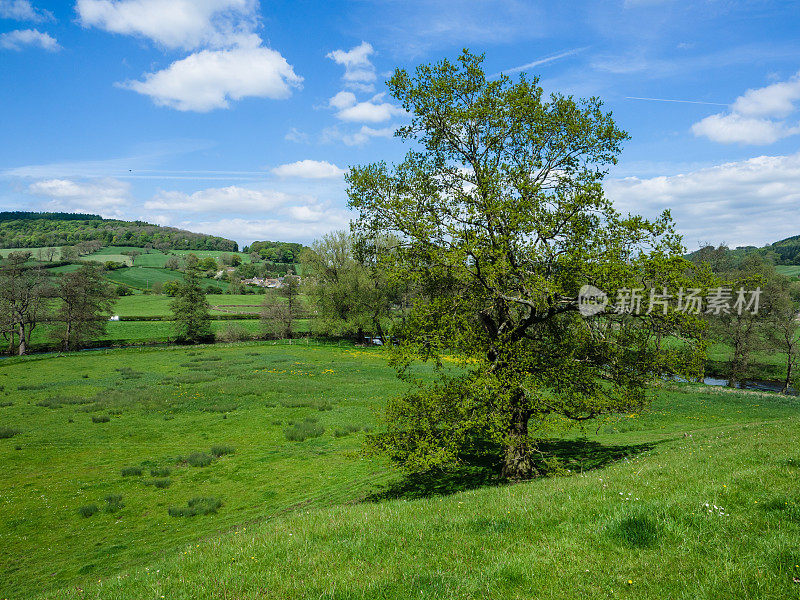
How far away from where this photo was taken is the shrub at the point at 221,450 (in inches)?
950

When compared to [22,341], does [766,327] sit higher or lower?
higher

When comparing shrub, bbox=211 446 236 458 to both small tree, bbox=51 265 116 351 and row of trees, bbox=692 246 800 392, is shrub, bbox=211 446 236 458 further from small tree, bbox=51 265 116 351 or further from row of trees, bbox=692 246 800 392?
small tree, bbox=51 265 116 351

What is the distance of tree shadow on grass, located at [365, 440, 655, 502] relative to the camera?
1596cm

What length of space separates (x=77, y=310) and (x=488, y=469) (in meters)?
81.1

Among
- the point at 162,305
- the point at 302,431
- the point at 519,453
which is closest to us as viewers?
the point at 519,453

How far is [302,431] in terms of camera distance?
27656mm

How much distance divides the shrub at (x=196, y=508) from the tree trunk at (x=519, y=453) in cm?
1210

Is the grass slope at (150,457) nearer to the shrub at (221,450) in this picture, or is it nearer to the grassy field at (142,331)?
the shrub at (221,450)

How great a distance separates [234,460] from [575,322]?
19.3 meters

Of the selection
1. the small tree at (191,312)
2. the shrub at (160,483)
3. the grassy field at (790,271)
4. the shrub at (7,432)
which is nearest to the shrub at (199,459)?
the shrub at (160,483)

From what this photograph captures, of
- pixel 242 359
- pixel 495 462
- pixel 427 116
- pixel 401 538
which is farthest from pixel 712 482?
pixel 242 359

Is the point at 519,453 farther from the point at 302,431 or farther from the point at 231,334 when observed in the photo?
the point at 231,334

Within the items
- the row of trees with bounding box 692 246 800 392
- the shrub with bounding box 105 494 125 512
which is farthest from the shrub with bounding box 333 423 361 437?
the row of trees with bounding box 692 246 800 392

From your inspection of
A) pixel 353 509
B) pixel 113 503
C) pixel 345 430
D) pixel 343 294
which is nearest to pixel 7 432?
pixel 113 503
